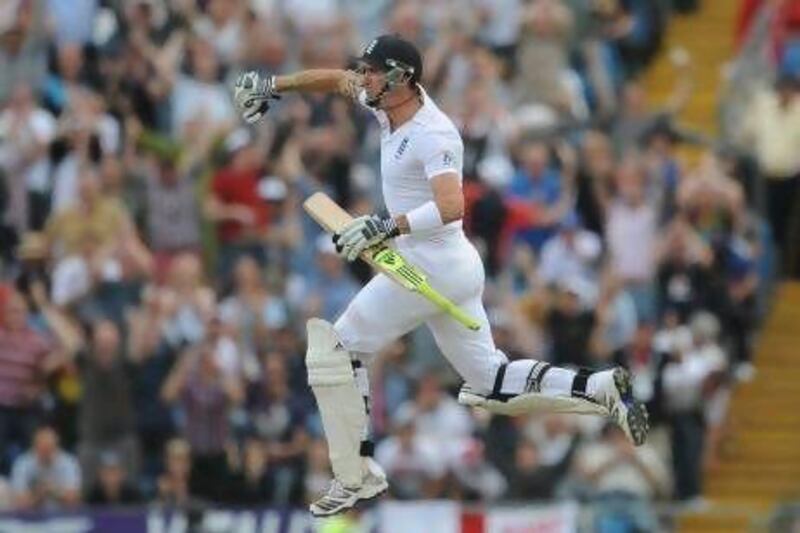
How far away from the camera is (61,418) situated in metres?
23.8

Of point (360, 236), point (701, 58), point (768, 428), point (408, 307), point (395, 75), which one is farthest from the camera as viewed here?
point (701, 58)

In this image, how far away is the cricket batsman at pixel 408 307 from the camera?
1755 cm

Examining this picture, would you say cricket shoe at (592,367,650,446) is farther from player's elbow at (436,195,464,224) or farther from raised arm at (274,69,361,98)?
raised arm at (274,69,361,98)

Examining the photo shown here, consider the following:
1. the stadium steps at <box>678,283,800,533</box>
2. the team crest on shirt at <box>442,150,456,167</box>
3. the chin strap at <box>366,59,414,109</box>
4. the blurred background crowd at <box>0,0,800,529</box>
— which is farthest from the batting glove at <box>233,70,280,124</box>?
the stadium steps at <box>678,283,800,533</box>

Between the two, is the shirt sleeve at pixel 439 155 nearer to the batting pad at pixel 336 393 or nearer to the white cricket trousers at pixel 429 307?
the white cricket trousers at pixel 429 307

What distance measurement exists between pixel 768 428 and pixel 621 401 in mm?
8572

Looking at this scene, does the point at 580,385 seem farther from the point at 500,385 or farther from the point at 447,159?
the point at 447,159

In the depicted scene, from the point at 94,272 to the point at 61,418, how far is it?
123 centimetres

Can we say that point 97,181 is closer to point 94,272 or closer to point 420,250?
point 94,272

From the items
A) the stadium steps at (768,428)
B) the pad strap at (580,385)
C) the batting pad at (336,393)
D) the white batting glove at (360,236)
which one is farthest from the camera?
the stadium steps at (768,428)

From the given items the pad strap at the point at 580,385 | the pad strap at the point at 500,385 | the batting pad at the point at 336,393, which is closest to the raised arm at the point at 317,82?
the batting pad at the point at 336,393

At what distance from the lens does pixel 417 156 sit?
17.7m

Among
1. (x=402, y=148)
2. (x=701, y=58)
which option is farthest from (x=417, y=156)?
(x=701, y=58)

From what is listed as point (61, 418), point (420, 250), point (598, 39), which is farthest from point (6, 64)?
point (420, 250)
